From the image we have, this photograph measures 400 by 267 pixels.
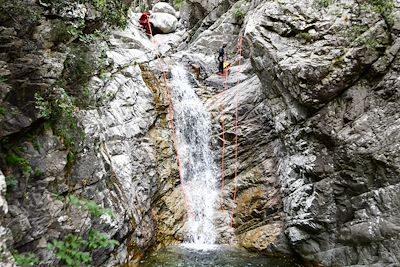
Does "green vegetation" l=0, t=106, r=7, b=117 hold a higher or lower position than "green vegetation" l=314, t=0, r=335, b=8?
lower

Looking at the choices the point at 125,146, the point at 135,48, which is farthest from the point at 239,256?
the point at 135,48

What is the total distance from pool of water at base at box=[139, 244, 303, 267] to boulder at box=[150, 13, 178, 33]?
21.6m

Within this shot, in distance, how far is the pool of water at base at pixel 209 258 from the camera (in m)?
12.0

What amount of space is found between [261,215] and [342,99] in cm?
552

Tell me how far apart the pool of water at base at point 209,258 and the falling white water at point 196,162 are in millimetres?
1053

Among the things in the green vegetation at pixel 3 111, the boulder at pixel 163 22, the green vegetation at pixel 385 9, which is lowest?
the green vegetation at pixel 3 111

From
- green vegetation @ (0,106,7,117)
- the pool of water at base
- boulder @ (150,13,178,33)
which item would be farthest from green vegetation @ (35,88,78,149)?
boulder @ (150,13,178,33)

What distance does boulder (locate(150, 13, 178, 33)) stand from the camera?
30516 millimetres

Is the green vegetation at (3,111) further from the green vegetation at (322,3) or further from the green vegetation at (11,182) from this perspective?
the green vegetation at (322,3)

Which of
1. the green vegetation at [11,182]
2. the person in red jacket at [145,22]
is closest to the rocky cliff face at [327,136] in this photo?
the green vegetation at [11,182]

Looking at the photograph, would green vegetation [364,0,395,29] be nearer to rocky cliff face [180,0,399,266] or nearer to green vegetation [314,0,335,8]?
rocky cliff face [180,0,399,266]

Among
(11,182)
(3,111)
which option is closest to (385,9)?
(3,111)

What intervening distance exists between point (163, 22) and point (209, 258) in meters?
23.1

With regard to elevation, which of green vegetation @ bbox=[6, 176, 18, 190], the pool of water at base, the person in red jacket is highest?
the person in red jacket
